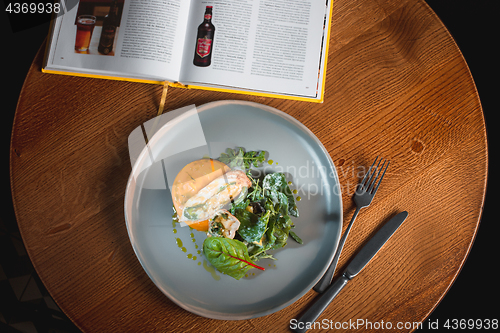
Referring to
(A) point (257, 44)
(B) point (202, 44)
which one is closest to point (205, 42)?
(B) point (202, 44)

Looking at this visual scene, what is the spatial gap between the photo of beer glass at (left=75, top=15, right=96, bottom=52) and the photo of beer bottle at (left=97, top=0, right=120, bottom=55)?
1.5 inches

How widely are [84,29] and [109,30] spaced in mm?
80

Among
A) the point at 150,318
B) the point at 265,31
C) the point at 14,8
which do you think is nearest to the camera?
the point at 150,318

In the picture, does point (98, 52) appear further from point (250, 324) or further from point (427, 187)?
point (427, 187)

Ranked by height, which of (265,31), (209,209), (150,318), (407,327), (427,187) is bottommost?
(150,318)

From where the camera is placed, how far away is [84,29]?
930 mm

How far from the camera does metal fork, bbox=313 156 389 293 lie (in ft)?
2.77

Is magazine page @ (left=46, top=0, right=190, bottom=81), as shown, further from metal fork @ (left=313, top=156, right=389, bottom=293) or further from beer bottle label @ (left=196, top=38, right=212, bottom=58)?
metal fork @ (left=313, top=156, right=389, bottom=293)

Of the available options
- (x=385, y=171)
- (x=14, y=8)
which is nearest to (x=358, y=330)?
(x=385, y=171)

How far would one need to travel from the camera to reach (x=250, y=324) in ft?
2.72

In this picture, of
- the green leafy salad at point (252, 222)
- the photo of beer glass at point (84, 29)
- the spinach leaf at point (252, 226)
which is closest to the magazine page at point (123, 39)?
the photo of beer glass at point (84, 29)

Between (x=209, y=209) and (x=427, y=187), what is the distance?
24.2 inches

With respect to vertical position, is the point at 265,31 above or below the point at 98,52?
above

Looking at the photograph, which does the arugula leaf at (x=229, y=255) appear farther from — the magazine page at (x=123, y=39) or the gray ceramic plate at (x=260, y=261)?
the magazine page at (x=123, y=39)
